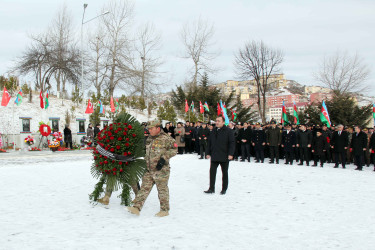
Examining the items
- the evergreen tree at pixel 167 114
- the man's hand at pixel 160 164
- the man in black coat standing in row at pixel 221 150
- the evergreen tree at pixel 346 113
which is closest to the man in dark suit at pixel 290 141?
the man in black coat standing in row at pixel 221 150

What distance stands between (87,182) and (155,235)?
5.03 metres

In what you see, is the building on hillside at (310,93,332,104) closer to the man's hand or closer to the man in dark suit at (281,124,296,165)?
the man in dark suit at (281,124,296,165)

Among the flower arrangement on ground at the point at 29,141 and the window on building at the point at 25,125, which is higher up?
the window on building at the point at 25,125

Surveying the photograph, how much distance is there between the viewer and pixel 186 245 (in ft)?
15.0

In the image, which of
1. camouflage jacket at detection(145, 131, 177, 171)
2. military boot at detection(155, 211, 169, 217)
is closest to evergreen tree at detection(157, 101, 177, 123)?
camouflage jacket at detection(145, 131, 177, 171)

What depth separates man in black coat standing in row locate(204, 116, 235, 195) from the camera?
26.7 feet

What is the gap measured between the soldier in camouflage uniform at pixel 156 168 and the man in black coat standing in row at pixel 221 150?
7.51 feet

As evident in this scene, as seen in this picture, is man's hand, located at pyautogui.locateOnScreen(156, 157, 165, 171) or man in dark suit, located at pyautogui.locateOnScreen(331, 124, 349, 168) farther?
man in dark suit, located at pyautogui.locateOnScreen(331, 124, 349, 168)

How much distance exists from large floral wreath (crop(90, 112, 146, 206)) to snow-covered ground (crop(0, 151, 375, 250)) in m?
0.64

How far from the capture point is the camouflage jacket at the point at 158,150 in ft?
19.7

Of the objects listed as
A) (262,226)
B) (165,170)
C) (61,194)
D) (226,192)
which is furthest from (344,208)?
(61,194)

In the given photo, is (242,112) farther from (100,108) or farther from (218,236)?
(218,236)

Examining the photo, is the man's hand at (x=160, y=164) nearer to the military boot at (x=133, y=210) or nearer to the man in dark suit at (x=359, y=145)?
the military boot at (x=133, y=210)

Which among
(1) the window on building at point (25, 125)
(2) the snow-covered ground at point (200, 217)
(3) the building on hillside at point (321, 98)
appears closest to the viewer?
(2) the snow-covered ground at point (200, 217)
